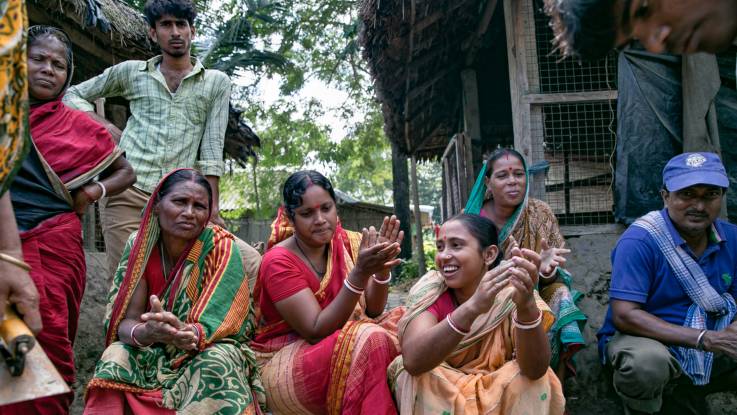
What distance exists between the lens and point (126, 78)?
4445 millimetres

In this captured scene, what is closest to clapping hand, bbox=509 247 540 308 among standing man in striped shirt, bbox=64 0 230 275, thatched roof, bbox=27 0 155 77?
standing man in striped shirt, bbox=64 0 230 275

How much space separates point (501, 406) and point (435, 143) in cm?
873

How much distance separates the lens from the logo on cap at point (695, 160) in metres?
3.79

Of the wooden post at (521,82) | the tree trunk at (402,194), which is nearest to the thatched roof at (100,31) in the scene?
the wooden post at (521,82)

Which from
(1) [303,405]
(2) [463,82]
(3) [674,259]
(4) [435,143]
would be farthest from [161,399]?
(4) [435,143]

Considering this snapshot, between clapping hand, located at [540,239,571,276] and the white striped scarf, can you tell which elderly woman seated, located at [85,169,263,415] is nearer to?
clapping hand, located at [540,239,571,276]

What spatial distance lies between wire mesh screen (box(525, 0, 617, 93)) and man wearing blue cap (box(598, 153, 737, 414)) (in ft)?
7.37

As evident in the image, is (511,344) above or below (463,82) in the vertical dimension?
below

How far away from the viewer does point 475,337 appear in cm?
326

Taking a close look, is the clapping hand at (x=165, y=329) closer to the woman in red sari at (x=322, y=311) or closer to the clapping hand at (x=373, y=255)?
the woman in red sari at (x=322, y=311)

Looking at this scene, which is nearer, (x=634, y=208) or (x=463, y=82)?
(x=634, y=208)

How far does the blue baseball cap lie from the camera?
374 centimetres

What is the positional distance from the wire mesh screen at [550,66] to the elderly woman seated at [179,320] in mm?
3373

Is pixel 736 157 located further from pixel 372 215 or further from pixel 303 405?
pixel 372 215
